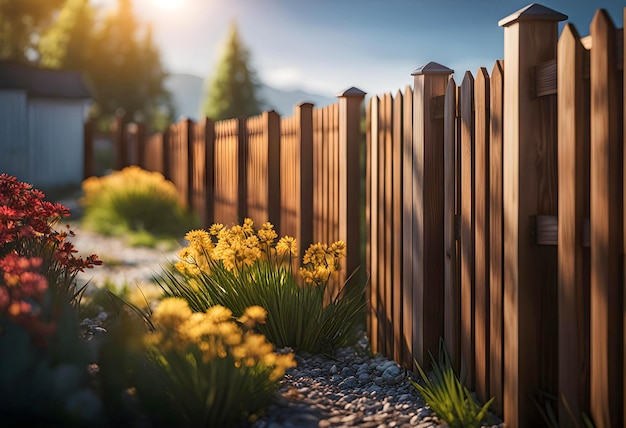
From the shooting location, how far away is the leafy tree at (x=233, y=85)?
42.3 m

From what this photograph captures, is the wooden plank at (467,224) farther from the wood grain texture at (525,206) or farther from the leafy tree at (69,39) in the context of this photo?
the leafy tree at (69,39)

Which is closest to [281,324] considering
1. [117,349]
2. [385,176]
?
[385,176]

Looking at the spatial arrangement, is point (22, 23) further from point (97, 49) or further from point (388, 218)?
point (388, 218)

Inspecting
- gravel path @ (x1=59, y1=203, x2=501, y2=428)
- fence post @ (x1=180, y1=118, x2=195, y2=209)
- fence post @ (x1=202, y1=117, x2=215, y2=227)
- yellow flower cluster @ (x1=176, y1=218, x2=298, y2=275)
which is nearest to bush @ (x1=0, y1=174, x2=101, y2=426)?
gravel path @ (x1=59, y1=203, x2=501, y2=428)

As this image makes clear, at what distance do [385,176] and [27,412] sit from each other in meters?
2.88

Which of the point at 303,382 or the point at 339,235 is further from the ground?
the point at 339,235

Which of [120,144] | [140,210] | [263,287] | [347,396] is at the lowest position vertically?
[347,396]

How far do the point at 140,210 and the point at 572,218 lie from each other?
11.0 metres

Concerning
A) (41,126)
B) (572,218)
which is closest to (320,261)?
(572,218)

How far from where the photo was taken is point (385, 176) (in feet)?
16.4

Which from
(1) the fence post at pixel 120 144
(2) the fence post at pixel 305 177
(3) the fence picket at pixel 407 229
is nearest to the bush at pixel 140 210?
(1) the fence post at pixel 120 144

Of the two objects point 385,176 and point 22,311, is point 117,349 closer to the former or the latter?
point 22,311

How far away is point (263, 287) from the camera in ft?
15.0

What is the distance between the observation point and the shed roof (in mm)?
21562
